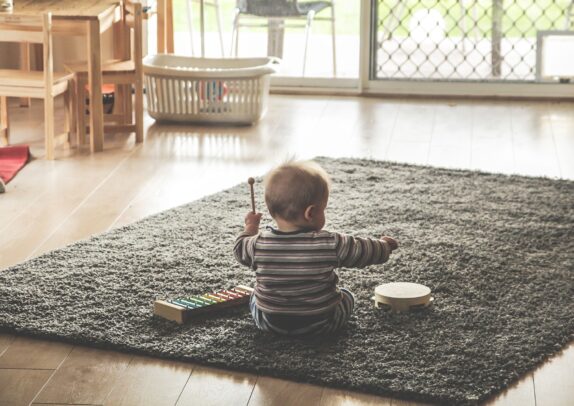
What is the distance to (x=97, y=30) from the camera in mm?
4207

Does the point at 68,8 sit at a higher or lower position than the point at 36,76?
higher

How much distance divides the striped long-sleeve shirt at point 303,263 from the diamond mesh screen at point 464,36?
3.47 metres

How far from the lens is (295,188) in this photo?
2258 millimetres

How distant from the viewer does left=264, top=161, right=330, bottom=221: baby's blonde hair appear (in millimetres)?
2260

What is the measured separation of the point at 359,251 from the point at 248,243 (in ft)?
0.87

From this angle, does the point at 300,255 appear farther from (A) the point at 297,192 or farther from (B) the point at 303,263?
(A) the point at 297,192

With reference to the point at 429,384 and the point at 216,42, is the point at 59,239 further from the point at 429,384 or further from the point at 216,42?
the point at 216,42

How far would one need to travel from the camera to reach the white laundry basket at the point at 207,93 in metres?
4.77

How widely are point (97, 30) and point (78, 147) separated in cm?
55

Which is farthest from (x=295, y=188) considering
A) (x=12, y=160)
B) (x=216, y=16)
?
(x=216, y=16)

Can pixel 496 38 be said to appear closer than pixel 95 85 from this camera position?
No

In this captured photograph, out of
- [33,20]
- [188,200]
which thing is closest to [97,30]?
[33,20]

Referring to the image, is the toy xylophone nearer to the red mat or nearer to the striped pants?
the striped pants

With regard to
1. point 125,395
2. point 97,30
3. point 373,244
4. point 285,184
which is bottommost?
point 125,395
